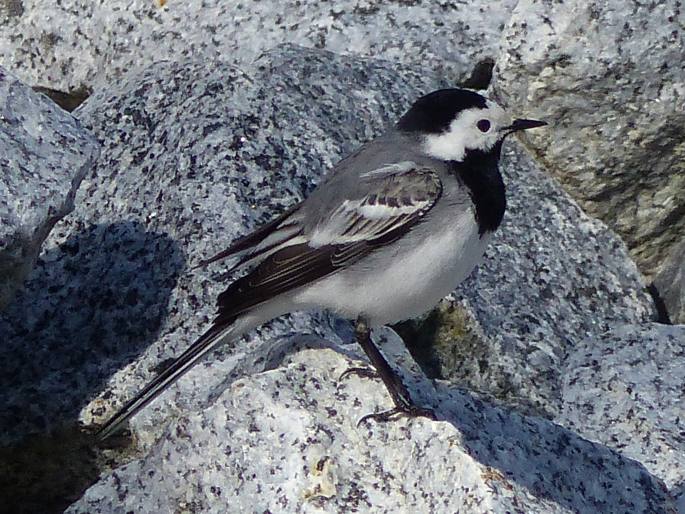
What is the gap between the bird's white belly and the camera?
21.3 feet

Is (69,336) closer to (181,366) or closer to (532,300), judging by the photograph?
(181,366)

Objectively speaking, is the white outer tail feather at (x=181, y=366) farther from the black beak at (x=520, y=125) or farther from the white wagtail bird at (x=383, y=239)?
the black beak at (x=520, y=125)

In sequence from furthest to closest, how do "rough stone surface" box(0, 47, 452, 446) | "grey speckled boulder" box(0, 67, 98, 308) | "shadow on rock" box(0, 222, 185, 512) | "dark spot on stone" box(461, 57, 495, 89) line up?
1. "dark spot on stone" box(461, 57, 495, 89)
2. "rough stone surface" box(0, 47, 452, 446)
3. "shadow on rock" box(0, 222, 185, 512)
4. "grey speckled boulder" box(0, 67, 98, 308)

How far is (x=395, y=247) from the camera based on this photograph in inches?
262

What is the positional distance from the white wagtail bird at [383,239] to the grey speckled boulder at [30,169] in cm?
84

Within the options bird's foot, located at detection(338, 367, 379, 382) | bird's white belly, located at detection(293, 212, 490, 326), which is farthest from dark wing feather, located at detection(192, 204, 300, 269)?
bird's foot, located at detection(338, 367, 379, 382)

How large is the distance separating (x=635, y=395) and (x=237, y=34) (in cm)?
421

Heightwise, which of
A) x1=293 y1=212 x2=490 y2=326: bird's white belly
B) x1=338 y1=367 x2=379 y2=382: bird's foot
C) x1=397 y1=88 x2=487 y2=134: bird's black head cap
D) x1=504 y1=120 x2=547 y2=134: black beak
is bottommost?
x1=338 y1=367 x2=379 y2=382: bird's foot

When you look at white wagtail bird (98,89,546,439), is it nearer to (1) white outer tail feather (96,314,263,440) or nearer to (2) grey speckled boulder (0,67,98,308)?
(1) white outer tail feather (96,314,263,440)

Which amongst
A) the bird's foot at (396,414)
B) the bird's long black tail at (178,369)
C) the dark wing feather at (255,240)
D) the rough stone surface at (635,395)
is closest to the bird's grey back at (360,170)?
the dark wing feather at (255,240)

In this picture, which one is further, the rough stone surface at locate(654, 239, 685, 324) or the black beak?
the rough stone surface at locate(654, 239, 685, 324)

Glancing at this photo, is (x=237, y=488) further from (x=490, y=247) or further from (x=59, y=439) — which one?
(x=490, y=247)

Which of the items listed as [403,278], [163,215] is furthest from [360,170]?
[163,215]

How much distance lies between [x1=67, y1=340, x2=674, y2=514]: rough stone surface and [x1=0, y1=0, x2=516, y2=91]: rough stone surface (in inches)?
162
